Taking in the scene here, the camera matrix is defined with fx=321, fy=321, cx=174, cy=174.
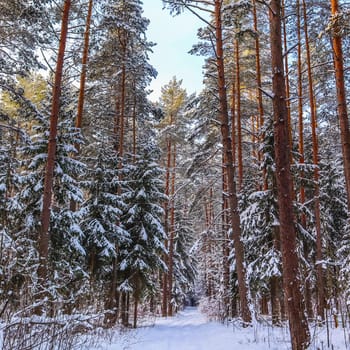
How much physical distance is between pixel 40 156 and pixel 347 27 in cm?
914

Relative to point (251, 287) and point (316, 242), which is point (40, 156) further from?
point (316, 242)

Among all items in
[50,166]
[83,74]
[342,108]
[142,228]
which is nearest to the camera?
[50,166]

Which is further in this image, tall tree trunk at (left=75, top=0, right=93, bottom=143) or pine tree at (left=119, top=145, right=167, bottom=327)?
pine tree at (left=119, top=145, right=167, bottom=327)

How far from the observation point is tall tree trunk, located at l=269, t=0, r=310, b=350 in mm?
4637

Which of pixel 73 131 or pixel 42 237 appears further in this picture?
pixel 73 131

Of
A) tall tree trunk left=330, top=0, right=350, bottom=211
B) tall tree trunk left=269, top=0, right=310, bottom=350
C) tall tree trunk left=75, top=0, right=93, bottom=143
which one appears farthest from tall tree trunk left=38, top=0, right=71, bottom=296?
tall tree trunk left=330, top=0, right=350, bottom=211

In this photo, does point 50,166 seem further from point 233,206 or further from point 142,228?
point 142,228

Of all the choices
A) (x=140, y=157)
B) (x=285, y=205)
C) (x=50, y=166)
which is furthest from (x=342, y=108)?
(x=140, y=157)

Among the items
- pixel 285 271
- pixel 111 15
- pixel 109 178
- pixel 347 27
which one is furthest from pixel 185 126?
pixel 285 271

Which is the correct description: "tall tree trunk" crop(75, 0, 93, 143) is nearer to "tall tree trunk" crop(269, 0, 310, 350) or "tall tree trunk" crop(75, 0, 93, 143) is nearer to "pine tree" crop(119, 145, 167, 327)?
"pine tree" crop(119, 145, 167, 327)

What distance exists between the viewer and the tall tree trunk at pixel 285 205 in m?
4.64

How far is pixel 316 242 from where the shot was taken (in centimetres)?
1159

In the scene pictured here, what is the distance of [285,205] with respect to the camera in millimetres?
5039

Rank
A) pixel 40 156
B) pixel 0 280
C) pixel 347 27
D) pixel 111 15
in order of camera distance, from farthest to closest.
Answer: pixel 111 15 < pixel 40 156 < pixel 347 27 < pixel 0 280
